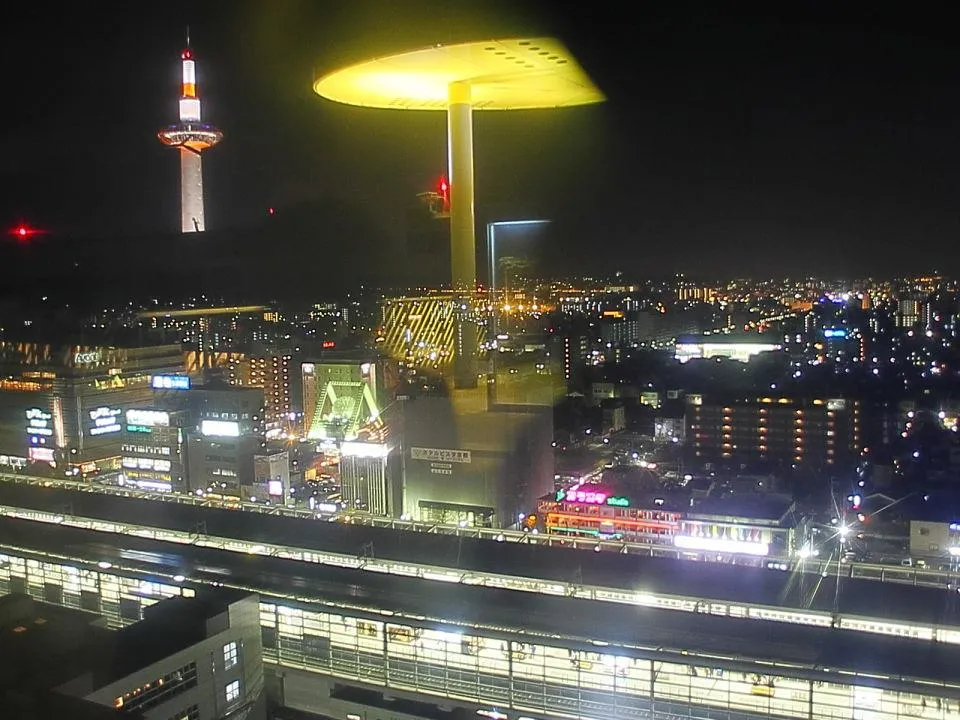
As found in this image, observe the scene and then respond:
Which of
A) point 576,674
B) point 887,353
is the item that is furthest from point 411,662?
point 887,353

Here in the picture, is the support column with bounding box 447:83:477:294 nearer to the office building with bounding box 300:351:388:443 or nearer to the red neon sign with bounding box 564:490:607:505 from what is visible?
the office building with bounding box 300:351:388:443

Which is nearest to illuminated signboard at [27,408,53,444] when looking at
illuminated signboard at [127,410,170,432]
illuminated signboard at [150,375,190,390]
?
illuminated signboard at [127,410,170,432]

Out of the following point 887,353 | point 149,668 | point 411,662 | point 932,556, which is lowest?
point 932,556

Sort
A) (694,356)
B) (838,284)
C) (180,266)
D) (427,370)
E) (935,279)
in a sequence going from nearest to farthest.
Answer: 1. (180,266)
2. (427,370)
3. (935,279)
4. (838,284)
5. (694,356)

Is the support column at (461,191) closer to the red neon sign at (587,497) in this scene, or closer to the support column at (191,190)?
the support column at (191,190)

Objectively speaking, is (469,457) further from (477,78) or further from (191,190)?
(477,78)

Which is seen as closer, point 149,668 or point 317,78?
point 149,668

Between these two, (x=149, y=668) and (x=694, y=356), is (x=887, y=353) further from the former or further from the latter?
(x=149, y=668)

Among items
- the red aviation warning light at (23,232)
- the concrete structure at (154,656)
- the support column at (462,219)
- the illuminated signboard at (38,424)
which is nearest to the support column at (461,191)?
the support column at (462,219)
